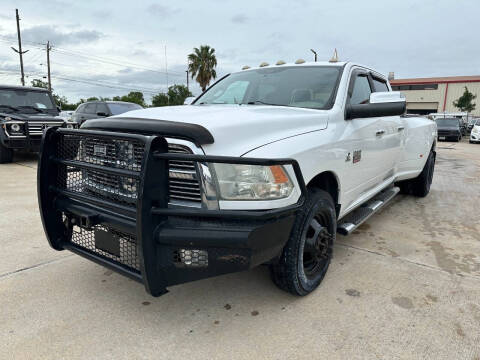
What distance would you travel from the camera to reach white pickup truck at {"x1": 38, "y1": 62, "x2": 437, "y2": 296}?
1950 mm

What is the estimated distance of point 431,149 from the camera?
591cm

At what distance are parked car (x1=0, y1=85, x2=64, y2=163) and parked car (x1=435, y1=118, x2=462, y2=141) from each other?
20386mm

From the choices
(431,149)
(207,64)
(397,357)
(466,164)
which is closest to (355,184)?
(397,357)

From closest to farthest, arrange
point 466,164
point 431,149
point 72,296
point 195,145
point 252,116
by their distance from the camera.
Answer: point 195,145 < point 252,116 < point 72,296 < point 431,149 < point 466,164

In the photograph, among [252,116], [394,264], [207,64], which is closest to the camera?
[252,116]

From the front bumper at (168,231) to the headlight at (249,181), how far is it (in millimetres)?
94

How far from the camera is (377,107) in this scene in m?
2.95

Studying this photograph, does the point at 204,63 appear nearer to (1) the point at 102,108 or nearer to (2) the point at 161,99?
(2) the point at 161,99

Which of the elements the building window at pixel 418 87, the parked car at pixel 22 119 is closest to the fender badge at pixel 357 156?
the parked car at pixel 22 119

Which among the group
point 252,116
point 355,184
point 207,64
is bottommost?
point 355,184

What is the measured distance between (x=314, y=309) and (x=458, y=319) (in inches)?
36.6

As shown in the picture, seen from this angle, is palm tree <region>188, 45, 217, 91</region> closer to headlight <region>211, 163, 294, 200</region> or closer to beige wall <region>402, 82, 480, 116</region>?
beige wall <region>402, 82, 480, 116</region>

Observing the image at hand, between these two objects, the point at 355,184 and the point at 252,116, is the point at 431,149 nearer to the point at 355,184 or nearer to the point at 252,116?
the point at 355,184

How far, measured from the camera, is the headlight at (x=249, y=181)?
200 centimetres
